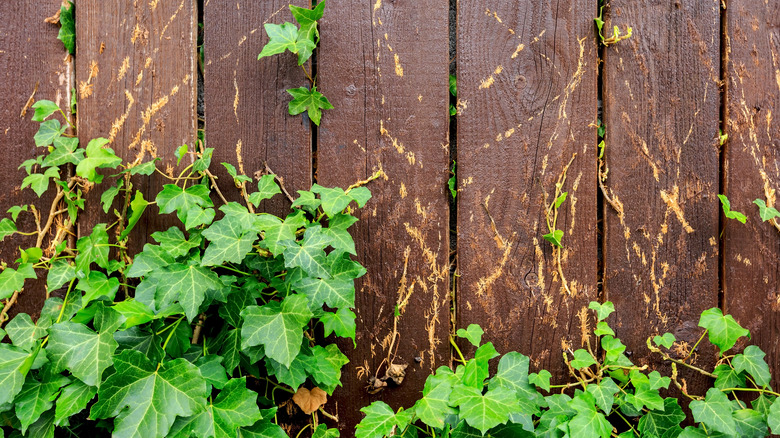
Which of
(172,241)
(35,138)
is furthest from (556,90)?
(35,138)

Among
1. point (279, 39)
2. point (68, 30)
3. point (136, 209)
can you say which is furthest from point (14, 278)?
point (279, 39)

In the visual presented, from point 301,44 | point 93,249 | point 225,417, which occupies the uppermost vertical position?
point 301,44

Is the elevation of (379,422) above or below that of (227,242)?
below

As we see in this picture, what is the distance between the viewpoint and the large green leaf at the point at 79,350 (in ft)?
3.50

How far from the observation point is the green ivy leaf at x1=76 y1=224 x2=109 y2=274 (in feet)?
4.03

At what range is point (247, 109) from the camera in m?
1.35

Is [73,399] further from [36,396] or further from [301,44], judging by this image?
[301,44]

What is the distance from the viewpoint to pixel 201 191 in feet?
4.09

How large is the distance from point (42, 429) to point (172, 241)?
1.82 ft

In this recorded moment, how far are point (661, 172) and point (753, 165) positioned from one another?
0.94ft

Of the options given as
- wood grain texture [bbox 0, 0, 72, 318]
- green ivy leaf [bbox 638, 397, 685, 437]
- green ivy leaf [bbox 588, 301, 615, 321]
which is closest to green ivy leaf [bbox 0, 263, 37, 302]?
wood grain texture [bbox 0, 0, 72, 318]

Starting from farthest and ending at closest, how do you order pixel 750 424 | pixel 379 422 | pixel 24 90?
1. pixel 24 90
2. pixel 750 424
3. pixel 379 422

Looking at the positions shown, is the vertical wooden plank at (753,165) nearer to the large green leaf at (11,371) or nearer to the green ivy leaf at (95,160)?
the green ivy leaf at (95,160)

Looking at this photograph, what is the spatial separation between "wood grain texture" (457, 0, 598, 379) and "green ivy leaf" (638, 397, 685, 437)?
0.25 meters
